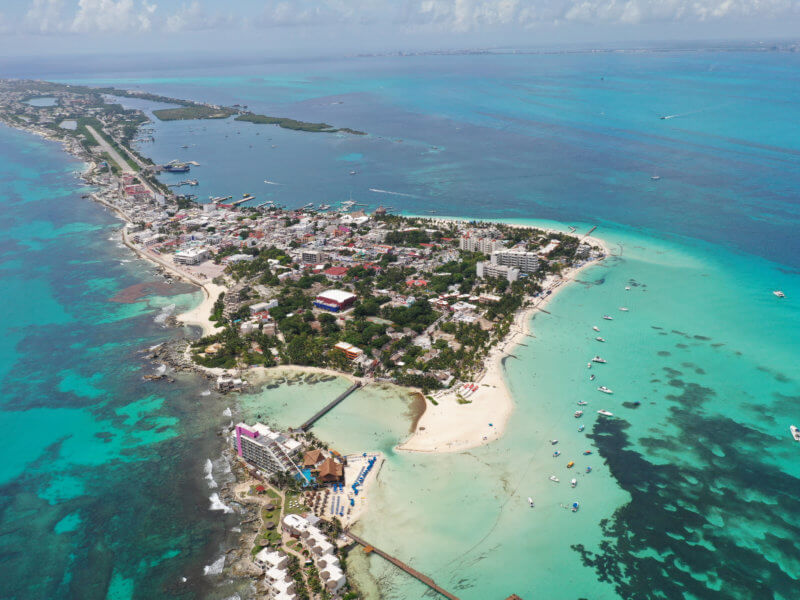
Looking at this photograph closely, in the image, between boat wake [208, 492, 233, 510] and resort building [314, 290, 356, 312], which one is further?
resort building [314, 290, 356, 312]

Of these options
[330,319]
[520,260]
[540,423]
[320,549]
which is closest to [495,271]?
[520,260]

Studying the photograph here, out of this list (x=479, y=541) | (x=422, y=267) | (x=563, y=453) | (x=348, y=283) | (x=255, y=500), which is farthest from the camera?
(x=422, y=267)

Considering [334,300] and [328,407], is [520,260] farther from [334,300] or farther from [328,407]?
[328,407]

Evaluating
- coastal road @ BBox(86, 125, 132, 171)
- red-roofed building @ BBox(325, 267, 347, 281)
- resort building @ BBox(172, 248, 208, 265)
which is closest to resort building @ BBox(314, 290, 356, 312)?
red-roofed building @ BBox(325, 267, 347, 281)

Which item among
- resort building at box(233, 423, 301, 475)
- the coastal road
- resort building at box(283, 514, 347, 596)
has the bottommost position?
resort building at box(283, 514, 347, 596)

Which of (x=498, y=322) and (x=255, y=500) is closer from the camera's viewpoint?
(x=255, y=500)

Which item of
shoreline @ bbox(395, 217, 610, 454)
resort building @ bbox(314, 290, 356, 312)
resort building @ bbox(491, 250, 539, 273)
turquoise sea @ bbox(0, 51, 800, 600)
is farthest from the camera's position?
resort building @ bbox(491, 250, 539, 273)

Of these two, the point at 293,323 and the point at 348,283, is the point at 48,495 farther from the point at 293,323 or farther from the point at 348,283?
the point at 348,283

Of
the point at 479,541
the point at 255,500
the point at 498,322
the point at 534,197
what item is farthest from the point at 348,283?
the point at 534,197

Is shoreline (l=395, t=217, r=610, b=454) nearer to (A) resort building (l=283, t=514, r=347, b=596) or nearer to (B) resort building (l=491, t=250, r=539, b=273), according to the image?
(A) resort building (l=283, t=514, r=347, b=596)
